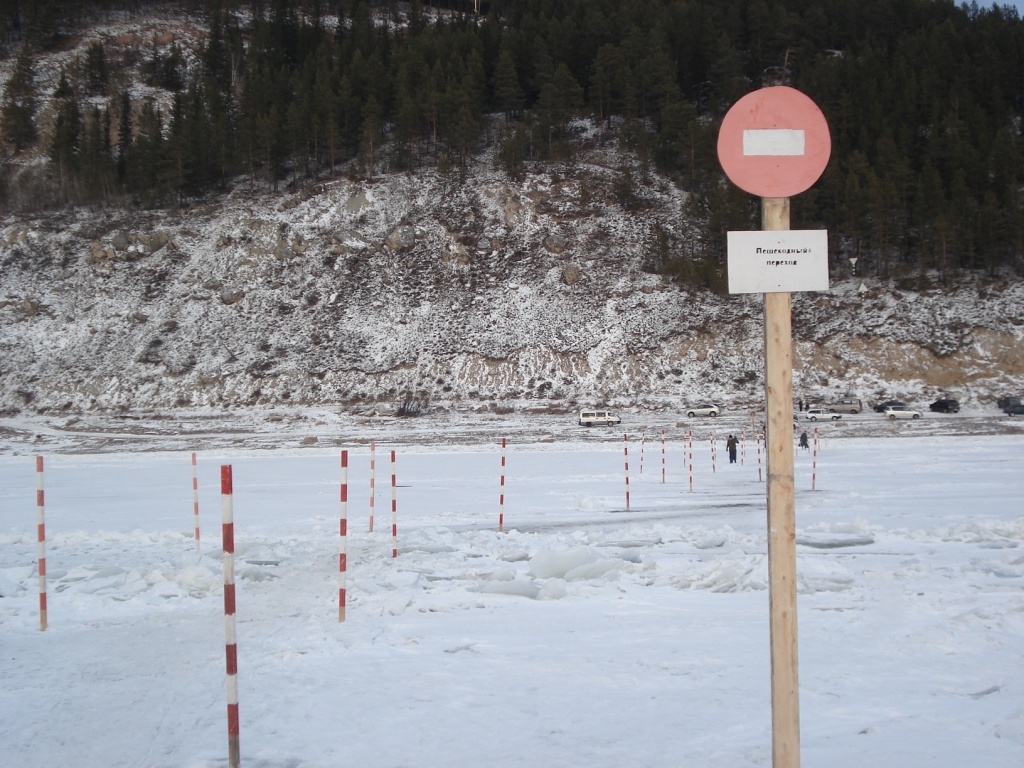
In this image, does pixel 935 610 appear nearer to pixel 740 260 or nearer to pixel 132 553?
pixel 740 260

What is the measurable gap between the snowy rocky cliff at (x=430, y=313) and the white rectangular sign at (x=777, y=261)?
4783 centimetres

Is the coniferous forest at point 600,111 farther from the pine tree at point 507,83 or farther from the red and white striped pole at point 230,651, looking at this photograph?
the red and white striped pole at point 230,651

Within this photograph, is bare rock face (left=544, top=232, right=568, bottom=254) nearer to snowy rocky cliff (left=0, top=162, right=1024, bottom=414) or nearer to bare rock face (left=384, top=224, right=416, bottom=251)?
snowy rocky cliff (left=0, top=162, right=1024, bottom=414)

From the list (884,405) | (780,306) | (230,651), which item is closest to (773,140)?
(780,306)

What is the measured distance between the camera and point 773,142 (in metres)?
3.46

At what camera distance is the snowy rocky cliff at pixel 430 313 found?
174 feet

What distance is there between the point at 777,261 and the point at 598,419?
42.0 m

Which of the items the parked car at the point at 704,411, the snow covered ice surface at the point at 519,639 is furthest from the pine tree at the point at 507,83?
the snow covered ice surface at the point at 519,639

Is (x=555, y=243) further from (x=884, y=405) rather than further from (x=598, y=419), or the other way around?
(x=884, y=405)

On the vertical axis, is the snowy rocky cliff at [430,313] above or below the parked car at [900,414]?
above

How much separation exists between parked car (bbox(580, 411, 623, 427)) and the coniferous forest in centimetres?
2097

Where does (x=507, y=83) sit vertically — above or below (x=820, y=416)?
above

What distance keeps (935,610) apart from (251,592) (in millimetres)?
6993

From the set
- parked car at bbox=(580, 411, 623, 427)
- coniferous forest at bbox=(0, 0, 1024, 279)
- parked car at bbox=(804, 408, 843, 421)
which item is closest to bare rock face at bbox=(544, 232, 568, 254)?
coniferous forest at bbox=(0, 0, 1024, 279)
